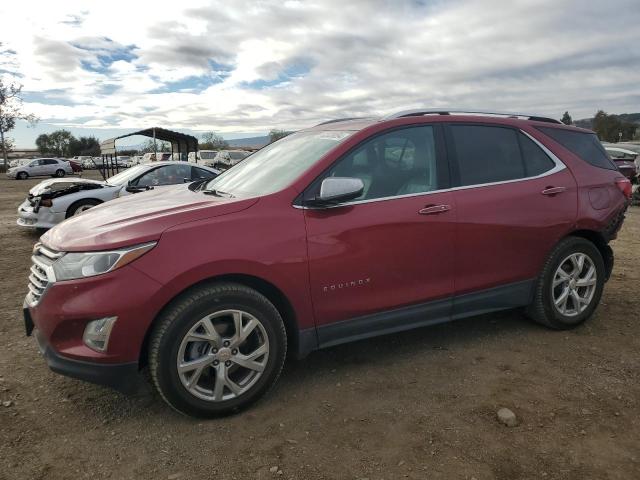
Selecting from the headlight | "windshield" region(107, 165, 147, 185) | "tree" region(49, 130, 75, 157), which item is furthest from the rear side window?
"tree" region(49, 130, 75, 157)

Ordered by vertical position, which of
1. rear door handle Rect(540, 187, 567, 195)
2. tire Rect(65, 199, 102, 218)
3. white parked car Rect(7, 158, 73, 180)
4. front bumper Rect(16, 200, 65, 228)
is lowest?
front bumper Rect(16, 200, 65, 228)

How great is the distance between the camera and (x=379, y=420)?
9.59 feet

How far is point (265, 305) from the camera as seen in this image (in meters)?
2.95

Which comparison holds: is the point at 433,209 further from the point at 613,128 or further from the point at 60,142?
the point at 60,142

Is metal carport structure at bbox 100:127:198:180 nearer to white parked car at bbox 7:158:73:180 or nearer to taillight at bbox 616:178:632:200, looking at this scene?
taillight at bbox 616:178:632:200

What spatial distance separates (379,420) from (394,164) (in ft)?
5.53

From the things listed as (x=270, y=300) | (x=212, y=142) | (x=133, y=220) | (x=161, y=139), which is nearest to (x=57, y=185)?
(x=133, y=220)

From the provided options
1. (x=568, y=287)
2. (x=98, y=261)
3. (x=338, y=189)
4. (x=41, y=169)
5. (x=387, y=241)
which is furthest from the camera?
(x=41, y=169)

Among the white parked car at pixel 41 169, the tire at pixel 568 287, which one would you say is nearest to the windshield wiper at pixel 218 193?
the tire at pixel 568 287

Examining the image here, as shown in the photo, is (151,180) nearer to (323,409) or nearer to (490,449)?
(323,409)

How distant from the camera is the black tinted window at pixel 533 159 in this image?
13.1ft

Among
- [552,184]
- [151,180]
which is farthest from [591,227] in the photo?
[151,180]

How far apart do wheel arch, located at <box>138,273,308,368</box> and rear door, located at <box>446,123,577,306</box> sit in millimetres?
1259

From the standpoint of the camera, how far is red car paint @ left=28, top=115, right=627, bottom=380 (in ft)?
8.87
